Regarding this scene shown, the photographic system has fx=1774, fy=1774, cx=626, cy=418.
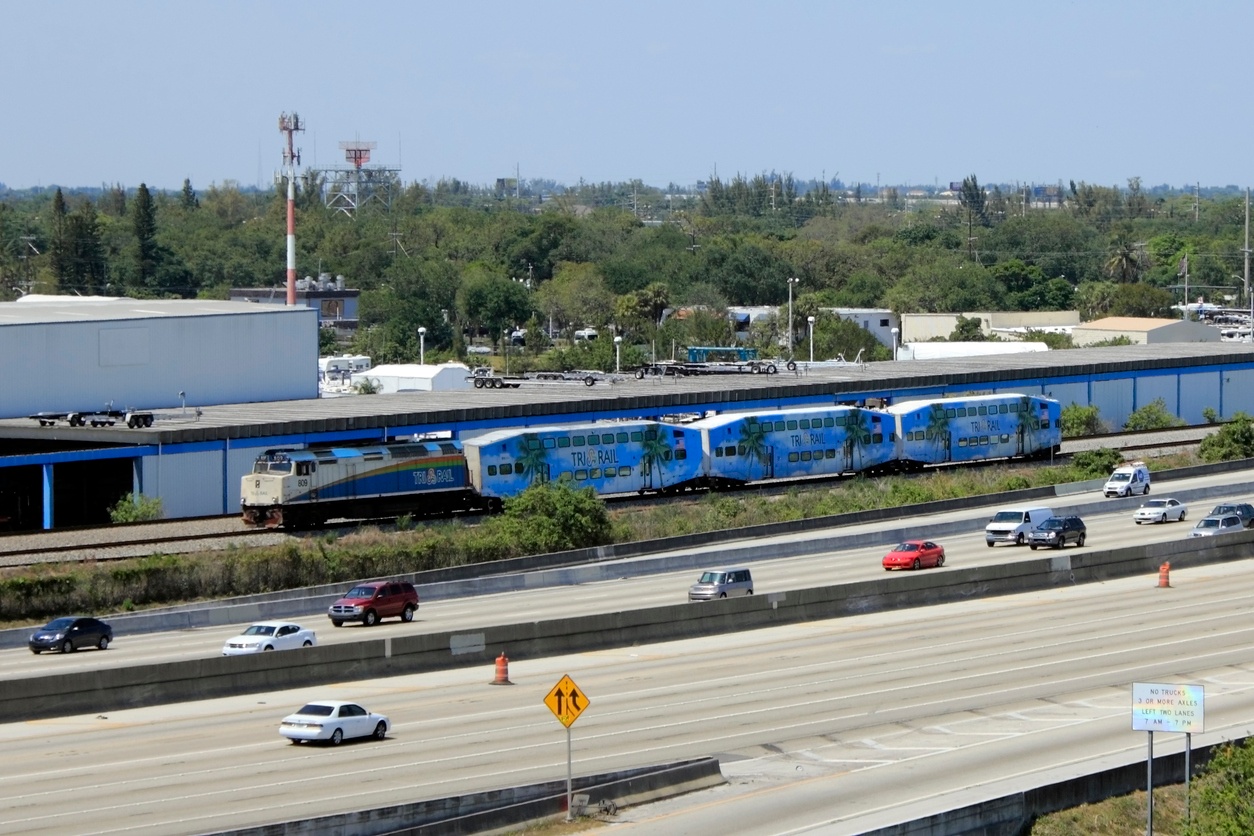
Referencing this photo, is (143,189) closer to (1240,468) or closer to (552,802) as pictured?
(1240,468)

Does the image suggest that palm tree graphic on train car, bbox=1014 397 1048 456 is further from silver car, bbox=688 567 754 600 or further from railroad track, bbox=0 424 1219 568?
silver car, bbox=688 567 754 600

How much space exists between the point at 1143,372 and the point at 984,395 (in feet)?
58.5

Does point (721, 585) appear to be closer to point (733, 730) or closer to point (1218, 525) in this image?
point (733, 730)

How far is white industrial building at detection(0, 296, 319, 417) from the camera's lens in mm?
A: 63812

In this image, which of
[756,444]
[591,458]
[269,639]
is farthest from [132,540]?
[756,444]

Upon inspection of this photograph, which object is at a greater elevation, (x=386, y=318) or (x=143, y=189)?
(x=143, y=189)

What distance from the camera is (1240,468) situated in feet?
243

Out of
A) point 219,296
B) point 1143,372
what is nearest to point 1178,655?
point 1143,372

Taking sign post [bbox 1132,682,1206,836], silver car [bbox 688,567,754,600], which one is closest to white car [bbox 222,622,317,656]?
silver car [bbox 688,567,754,600]

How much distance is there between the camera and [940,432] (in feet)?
238

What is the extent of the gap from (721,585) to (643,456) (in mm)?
19456

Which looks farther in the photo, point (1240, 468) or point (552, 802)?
point (1240, 468)

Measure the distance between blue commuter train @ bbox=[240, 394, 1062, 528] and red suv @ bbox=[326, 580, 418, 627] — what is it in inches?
449

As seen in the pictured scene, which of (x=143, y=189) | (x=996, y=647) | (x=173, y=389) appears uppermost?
(x=143, y=189)
